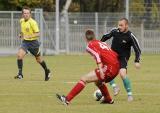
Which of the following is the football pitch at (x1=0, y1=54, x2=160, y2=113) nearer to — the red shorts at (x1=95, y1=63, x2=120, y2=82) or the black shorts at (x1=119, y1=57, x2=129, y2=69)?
the red shorts at (x1=95, y1=63, x2=120, y2=82)

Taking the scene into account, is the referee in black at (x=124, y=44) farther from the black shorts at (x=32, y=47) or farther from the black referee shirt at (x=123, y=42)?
the black shorts at (x=32, y=47)

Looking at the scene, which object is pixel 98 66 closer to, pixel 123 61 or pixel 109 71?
pixel 109 71

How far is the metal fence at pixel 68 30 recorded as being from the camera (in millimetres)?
37094

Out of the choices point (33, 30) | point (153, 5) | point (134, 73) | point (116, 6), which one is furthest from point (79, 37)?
point (33, 30)

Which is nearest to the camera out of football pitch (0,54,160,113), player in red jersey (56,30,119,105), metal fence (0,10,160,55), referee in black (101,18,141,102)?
football pitch (0,54,160,113)

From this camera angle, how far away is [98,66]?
530 inches

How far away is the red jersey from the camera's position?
13.5 m

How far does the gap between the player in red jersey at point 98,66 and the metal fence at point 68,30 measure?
77.2 ft

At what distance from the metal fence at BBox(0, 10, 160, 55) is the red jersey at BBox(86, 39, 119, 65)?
23.6m

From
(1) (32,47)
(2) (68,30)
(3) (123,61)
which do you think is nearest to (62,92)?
(3) (123,61)

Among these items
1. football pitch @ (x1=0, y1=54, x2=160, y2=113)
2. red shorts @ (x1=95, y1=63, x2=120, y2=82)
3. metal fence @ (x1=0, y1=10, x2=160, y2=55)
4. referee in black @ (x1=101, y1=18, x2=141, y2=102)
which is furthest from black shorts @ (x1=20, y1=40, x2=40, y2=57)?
metal fence @ (x1=0, y1=10, x2=160, y2=55)

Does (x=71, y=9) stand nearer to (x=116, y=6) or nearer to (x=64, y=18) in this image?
(x=116, y=6)

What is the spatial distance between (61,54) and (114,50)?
22.6m

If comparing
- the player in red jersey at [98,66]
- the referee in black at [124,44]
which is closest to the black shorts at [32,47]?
the referee in black at [124,44]
